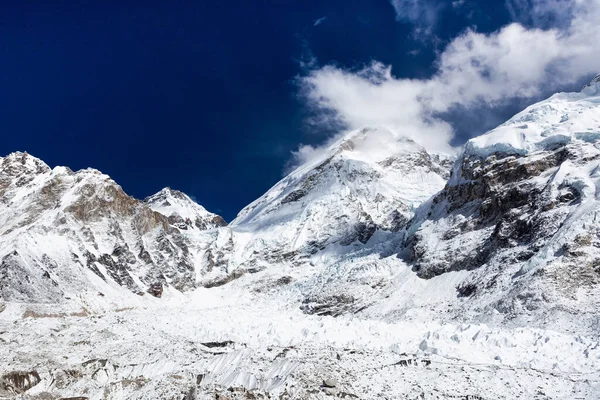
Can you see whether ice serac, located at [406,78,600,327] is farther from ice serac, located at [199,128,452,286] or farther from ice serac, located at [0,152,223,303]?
ice serac, located at [0,152,223,303]

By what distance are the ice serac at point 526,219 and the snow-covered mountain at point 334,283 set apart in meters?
0.32

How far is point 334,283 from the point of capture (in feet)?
303

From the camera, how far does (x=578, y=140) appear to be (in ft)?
285

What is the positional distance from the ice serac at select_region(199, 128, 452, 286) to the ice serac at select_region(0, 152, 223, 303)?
17.5 m

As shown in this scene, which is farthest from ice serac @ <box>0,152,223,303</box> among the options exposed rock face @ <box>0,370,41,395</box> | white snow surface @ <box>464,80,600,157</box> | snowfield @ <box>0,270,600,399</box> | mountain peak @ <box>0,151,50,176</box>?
white snow surface @ <box>464,80,600,157</box>

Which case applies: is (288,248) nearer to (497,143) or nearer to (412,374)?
(497,143)

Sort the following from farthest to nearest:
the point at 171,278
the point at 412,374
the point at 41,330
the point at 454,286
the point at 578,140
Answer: the point at 171,278, the point at 578,140, the point at 454,286, the point at 41,330, the point at 412,374

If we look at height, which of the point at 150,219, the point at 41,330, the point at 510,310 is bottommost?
the point at 41,330

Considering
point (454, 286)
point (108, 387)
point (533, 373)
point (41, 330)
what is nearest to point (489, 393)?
point (533, 373)

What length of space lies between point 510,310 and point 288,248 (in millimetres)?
83337

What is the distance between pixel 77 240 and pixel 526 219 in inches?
3332

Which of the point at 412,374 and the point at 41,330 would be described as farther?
the point at 41,330

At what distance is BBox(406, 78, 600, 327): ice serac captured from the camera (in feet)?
188

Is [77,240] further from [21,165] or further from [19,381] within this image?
[19,381]
